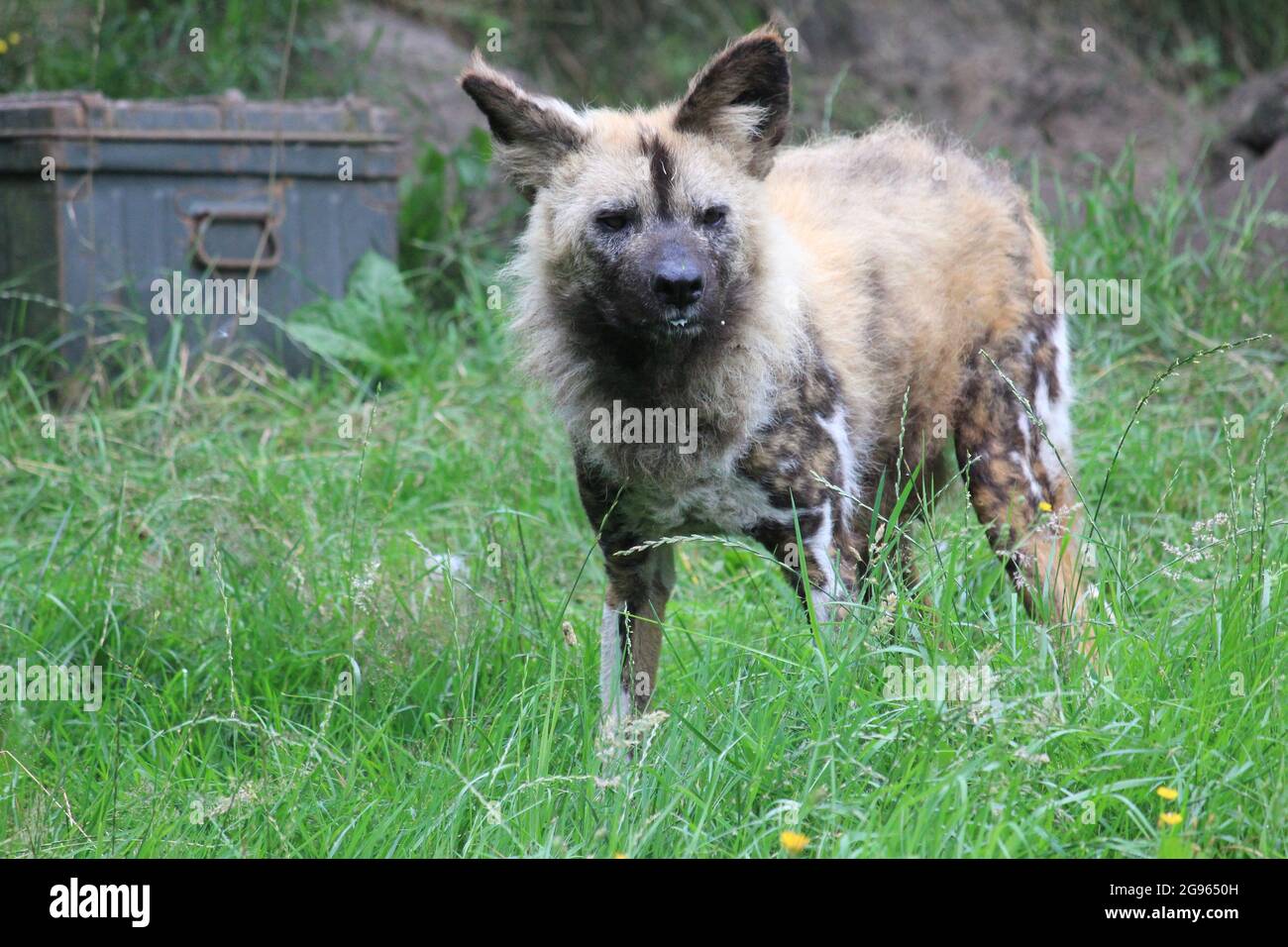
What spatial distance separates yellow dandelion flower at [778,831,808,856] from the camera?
8.14ft

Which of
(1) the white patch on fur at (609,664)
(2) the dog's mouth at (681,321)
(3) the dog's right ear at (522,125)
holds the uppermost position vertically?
(3) the dog's right ear at (522,125)

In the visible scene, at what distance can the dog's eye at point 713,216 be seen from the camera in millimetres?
3553

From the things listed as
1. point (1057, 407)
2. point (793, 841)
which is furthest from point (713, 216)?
point (793, 841)

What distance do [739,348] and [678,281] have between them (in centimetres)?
33

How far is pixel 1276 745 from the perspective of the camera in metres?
2.70

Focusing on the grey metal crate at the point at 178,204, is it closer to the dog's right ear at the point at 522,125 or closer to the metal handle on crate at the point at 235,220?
the metal handle on crate at the point at 235,220

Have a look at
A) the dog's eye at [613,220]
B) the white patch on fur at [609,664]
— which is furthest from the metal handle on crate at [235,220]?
the white patch on fur at [609,664]

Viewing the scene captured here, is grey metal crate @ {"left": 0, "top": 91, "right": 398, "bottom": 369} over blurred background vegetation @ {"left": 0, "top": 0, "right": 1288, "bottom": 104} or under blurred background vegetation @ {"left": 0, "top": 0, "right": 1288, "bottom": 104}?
under

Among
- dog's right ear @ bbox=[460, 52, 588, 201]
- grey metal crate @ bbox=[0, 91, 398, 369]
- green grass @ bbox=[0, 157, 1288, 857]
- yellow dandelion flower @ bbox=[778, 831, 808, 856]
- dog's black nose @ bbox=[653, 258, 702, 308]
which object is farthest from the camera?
grey metal crate @ bbox=[0, 91, 398, 369]

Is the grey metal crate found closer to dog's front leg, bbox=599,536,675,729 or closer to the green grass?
the green grass

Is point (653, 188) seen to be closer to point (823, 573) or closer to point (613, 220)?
point (613, 220)

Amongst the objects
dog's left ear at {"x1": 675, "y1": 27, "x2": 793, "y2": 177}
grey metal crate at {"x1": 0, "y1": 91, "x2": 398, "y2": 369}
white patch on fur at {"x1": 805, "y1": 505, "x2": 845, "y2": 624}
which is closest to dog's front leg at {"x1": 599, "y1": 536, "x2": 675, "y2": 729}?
white patch on fur at {"x1": 805, "y1": 505, "x2": 845, "y2": 624}

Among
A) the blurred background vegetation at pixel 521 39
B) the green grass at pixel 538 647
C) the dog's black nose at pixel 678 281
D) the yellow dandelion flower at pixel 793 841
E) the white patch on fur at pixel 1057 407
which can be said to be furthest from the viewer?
the blurred background vegetation at pixel 521 39
